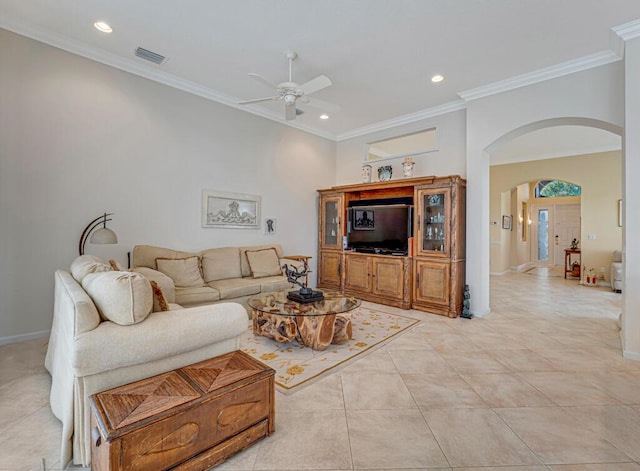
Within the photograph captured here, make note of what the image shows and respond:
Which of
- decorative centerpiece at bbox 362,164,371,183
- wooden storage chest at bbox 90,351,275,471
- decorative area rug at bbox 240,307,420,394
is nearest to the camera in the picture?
wooden storage chest at bbox 90,351,275,471

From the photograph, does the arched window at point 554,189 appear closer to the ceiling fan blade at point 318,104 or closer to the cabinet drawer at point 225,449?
the ceiling fan blade at point 318,104

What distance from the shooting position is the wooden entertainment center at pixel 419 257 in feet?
14.5

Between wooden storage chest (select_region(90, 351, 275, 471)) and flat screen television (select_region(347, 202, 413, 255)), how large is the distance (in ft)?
12.5

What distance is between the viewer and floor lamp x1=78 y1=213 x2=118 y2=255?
3.22m

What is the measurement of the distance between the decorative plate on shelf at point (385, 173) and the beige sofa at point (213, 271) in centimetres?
224

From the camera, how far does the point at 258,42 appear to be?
3309mm

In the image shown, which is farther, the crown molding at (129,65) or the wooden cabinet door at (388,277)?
the wooden cabinet door at (388,277)

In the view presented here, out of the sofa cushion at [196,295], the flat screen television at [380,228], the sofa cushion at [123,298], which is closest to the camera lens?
the sofa cushion at [123,298]

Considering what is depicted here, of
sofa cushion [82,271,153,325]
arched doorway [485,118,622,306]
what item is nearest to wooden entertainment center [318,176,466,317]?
arched doorway [485,118,622,306]

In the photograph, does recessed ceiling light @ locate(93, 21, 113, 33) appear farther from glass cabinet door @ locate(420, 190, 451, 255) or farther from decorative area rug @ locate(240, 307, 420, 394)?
glass cabinet door @ locate(420, 190, 451, 255)

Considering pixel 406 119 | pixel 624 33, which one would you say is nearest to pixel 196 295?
pixel 406 119

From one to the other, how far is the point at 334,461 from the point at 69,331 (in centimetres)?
160

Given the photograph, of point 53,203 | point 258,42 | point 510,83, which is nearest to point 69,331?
point 53,203

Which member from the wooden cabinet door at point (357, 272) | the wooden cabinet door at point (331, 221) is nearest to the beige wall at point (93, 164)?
the wooden cabinet door at point (331, 221)
